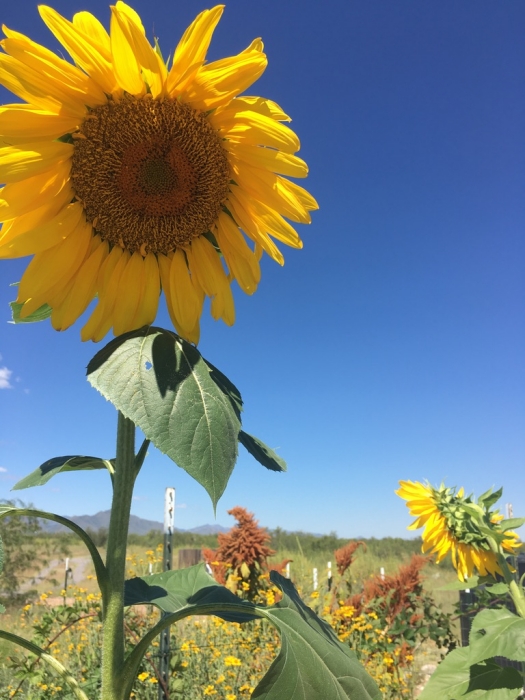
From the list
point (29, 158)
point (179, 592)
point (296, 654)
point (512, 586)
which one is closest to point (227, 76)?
point (29, 158)

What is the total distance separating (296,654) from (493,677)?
208 cm

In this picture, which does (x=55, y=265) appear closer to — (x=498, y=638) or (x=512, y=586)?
(x=498, y=638)

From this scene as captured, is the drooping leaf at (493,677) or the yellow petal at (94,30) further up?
the yellow petal at (94,30)

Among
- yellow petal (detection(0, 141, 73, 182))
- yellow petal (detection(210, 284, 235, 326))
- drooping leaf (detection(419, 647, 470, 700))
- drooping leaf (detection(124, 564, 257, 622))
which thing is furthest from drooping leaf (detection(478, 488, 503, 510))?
yellow petal (detection(0, 141, 73, 182))

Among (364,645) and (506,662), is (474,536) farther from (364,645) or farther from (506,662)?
(506,662)

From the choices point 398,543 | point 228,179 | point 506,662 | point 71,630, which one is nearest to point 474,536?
point 228,179

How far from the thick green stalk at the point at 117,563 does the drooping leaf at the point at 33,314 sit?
0.98ft

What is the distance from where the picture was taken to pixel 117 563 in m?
0.97

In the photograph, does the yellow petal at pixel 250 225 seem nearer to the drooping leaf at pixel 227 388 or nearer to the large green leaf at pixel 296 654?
the drooping leaf at pixel 227 388

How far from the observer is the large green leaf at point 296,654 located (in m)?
0.91

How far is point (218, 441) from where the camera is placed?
2.74 feet

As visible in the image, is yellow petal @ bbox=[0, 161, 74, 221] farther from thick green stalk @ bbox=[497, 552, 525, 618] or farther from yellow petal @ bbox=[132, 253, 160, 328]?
thick green stalk @ bbox=[497, 552, 525, 618]

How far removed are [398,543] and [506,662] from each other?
2281 cm

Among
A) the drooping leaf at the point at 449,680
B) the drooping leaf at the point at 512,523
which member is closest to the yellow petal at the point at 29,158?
the drooping leaf at the point at 449,680
